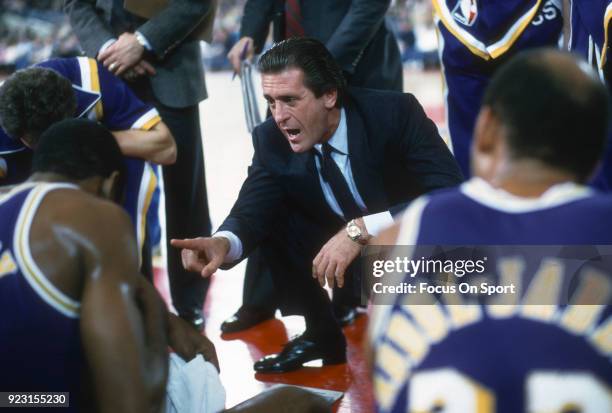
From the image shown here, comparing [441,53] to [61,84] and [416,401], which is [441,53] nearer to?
[61,84]

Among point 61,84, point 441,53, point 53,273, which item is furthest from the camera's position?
point 441,53

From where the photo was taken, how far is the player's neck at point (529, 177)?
1437 millimetres

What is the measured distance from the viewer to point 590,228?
1.44m

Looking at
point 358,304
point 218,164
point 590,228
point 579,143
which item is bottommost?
point 218,164

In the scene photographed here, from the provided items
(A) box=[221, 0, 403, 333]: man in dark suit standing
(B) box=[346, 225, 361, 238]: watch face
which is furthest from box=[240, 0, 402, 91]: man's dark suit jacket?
(B) box=[346, 225, 361, 238]: watch face

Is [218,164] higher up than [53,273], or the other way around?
[53,273]

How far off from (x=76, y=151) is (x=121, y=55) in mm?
1728

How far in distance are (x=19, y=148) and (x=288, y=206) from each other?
3.00 feet

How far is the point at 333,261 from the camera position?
8.67 feet

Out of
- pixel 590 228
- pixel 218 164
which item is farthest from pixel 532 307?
pixel 218 164

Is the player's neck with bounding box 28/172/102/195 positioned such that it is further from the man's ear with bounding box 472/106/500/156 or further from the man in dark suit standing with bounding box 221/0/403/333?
the man in dark suit standing with bounding box 221/0/403/333

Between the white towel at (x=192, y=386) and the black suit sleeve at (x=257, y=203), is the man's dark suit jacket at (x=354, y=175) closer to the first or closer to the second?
the black suit sleeve at (x=257, y=203)

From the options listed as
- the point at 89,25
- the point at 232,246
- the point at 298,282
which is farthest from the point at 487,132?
the point at 89,25

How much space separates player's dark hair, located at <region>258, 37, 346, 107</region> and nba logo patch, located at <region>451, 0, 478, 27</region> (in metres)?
0.74
